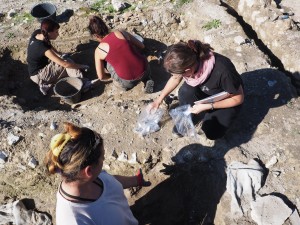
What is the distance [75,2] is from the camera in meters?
7.27

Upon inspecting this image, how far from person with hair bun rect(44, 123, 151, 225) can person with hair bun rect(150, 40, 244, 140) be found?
1.33 metres

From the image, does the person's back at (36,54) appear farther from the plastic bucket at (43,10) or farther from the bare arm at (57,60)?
the plastic bucket at (43,10)

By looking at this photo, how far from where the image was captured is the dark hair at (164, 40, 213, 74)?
338cm

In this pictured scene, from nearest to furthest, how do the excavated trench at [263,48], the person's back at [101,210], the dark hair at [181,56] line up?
the person's back at [101,210] < the dark hair at [181,56] < the excavated trench at [263,48]

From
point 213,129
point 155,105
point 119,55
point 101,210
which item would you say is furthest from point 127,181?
point 119,55

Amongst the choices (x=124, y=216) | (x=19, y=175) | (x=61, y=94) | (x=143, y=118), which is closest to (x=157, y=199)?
(x=143, y=118)

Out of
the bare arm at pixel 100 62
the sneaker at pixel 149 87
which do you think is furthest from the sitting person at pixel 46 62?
the sneaker at pixel 149 87

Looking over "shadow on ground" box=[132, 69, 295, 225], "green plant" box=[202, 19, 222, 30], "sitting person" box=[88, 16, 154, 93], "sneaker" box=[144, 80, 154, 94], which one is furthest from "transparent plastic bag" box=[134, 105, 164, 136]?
"green plant" box=[202, 19, 222, 30]

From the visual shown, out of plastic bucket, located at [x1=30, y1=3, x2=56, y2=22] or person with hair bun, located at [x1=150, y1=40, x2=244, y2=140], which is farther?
plastic bucket, located at [x1=30, y1=3, x2=56, y2=22]

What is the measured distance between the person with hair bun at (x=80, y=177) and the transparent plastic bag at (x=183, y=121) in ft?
5.88

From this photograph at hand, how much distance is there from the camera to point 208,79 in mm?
3812

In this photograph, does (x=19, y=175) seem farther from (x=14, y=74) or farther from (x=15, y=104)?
(x=14, y=74)

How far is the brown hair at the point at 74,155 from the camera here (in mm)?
2361

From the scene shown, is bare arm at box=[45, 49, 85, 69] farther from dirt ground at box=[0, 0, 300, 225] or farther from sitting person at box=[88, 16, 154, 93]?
dirt ground at box=[0, 0, 300, 225]
